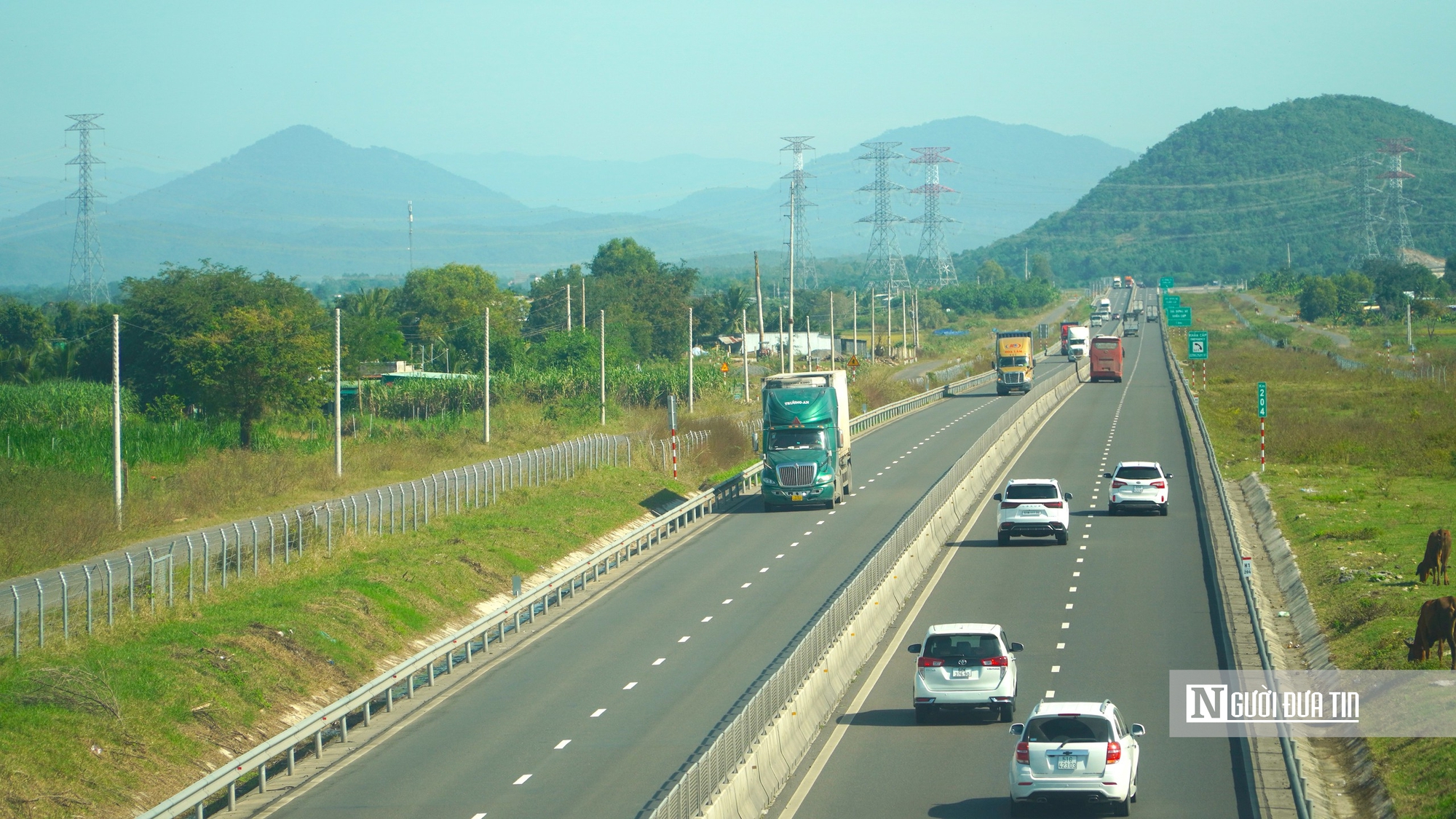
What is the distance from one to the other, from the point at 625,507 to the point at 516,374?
41334 millimetres

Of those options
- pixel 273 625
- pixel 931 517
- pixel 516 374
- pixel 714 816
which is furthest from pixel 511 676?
pixel 516 374

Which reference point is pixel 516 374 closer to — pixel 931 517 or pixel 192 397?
pixel 192 397

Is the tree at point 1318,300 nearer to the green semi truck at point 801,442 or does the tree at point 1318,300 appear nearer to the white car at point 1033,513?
the green semi truck at point 801,442

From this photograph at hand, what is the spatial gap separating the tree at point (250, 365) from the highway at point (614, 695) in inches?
1022

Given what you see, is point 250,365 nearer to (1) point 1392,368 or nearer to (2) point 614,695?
(2) point 614,695

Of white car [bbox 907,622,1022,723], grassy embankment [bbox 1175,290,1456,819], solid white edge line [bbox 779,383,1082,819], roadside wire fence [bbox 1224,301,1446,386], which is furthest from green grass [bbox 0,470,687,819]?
roadside wire fence [bbox 1224,301,1446,386]

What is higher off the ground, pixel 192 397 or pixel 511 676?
pixel 192 397

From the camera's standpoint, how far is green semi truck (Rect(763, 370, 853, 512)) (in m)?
46.7

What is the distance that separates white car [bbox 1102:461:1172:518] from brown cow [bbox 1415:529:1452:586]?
40.9 ft

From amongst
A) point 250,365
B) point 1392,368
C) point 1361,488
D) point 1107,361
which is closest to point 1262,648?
point 1361,488

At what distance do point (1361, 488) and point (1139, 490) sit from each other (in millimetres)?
11701

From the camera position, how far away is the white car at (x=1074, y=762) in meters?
16.9

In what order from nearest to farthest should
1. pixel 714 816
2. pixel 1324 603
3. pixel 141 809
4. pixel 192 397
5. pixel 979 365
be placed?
pixel 714 816, pixel 141 809, pixel 1324 603, pixel 192 397, pixel 979 365

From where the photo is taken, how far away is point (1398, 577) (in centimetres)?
3200
